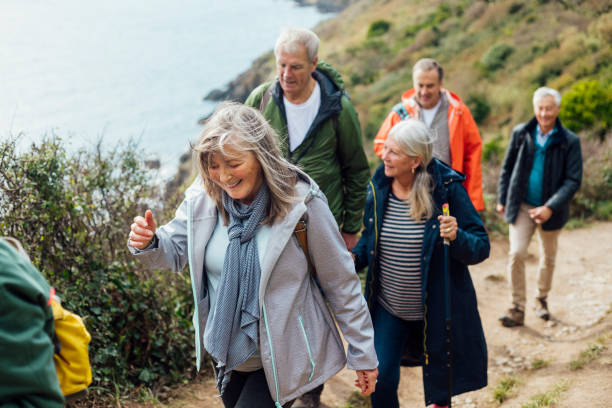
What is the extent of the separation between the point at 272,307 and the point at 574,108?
443 inches

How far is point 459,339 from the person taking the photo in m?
3.22

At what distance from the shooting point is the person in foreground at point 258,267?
2295mm

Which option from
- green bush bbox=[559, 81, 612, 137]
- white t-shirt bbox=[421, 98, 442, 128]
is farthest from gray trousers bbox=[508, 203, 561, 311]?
green bush bbox=[559, 81, 612, 137]

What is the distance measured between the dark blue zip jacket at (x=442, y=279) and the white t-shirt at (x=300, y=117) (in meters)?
0.73

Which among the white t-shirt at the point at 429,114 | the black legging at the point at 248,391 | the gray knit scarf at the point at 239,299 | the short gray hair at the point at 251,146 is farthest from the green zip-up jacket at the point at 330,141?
the black legging at the point at 248,391

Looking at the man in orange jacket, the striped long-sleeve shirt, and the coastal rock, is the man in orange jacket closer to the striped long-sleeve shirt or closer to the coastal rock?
the striped long-sleeve shirt

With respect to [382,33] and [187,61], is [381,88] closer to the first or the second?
[382,33]

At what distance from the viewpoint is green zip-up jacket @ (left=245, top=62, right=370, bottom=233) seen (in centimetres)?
375

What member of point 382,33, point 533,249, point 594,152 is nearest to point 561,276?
point 533,249

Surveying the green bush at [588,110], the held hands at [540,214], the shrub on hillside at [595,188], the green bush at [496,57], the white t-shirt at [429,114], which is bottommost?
the shrub on hillside at [595,188]

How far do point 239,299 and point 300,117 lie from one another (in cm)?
183

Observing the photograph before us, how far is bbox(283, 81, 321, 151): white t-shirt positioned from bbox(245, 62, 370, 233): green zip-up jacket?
Result: 42 mm

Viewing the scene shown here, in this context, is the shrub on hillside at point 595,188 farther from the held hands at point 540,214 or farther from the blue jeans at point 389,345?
the blue jeans at point 389,345

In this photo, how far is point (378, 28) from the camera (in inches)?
1670
